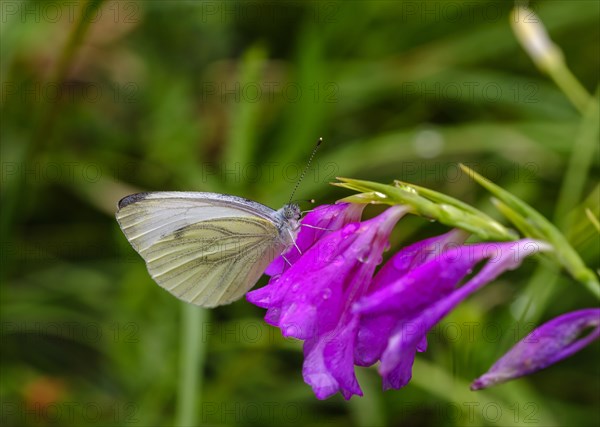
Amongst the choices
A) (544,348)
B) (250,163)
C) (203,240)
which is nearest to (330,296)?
(544,348)

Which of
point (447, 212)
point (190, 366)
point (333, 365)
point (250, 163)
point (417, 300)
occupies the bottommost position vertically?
point (190, 366)

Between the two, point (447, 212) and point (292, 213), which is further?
point (292, 213)

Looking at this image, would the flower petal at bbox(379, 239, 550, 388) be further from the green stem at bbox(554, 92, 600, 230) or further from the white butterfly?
the green stem at bbox(554, 92, 600, 230)

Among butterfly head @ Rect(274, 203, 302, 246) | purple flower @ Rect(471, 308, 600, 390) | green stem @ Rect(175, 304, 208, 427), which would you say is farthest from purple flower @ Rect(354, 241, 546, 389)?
green stem @ Rect(175, 304, 208, 427)

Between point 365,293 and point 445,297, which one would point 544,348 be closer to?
point 445,297

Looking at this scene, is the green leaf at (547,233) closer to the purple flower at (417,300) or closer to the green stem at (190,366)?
the purple flower at (417,300)

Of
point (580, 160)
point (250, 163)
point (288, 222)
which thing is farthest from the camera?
point (250, 163)

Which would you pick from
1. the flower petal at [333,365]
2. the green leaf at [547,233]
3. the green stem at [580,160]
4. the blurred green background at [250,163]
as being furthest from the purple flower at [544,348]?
the green stem at [580,160]
